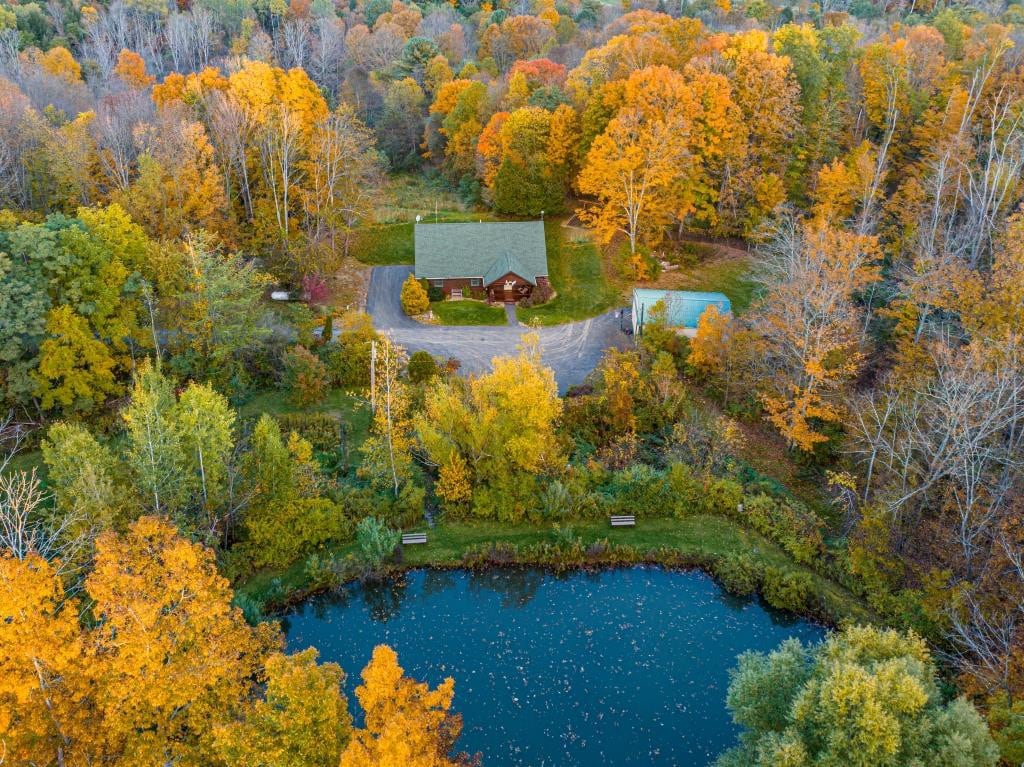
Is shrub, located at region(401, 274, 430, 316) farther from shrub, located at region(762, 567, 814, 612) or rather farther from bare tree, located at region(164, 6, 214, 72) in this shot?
bare tree, located at region(164, 6, 214, 72)

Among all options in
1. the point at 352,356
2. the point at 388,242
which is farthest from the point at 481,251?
the point at 352,356

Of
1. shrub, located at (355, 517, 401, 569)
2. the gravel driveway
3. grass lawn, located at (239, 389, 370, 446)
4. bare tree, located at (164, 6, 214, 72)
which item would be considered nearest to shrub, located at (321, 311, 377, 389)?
grass lawn, located at (239, 389, 370, 446)

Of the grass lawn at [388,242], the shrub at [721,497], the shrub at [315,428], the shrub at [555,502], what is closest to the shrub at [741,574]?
the shrub at [721,497]

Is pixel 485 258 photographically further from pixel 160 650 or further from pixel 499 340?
pixel 160 650

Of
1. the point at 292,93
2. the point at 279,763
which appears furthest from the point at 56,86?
the point at 279,763

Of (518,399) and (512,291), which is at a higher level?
(518,399)

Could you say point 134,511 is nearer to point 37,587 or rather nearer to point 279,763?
point 37,587
